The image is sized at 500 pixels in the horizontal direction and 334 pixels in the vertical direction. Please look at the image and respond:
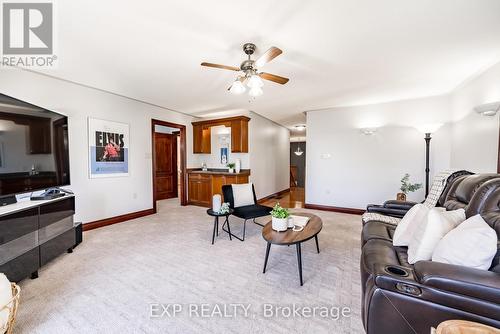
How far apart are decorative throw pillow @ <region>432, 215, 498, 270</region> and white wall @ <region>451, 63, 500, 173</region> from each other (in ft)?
6.98

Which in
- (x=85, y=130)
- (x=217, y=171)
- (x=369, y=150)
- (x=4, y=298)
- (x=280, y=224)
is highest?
(x=85, y=130)

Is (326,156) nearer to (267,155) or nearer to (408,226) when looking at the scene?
(267,155)

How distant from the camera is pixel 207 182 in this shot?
5277 millimetres

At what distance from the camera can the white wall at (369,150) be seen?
157 inches

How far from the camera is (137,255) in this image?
259 centimetres

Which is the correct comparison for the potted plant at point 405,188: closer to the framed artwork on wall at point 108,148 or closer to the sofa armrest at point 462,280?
the sofa armrest at point 462,280

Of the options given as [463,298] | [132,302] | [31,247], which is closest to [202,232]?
[132,302]

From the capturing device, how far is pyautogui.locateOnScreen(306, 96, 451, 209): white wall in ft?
13.1

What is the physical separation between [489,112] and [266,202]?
450 centimetres

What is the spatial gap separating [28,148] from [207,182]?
337 centimetres

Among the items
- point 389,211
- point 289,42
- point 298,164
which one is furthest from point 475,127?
point 298,164

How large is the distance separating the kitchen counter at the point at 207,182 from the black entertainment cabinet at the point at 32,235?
287 centimetres

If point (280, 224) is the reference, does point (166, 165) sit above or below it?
above

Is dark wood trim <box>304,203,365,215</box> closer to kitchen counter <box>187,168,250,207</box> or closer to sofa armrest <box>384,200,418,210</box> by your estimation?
kitchen counter <box>187,168,250,207</box>
